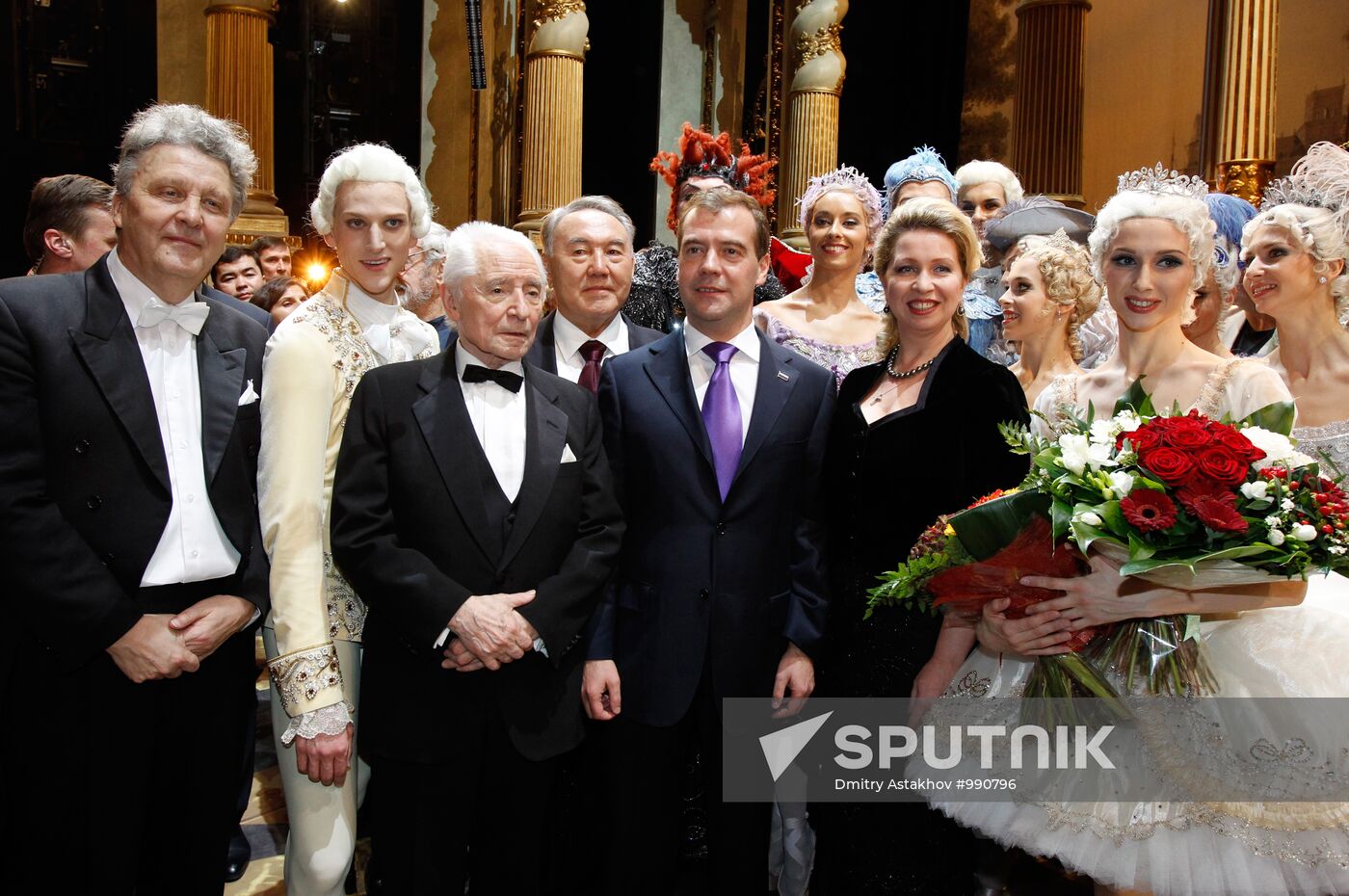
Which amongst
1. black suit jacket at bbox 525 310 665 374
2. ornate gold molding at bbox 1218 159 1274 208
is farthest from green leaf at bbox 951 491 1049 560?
ornate gold molding at bbox 1218 159 1274 208

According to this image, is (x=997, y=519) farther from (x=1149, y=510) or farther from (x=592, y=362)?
(x=592, y=362)

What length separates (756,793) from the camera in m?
2.58

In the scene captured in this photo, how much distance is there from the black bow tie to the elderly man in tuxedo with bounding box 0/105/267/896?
1.60 ft

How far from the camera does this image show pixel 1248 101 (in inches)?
235

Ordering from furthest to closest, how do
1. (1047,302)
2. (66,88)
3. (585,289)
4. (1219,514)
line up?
1. (66,88)
2. (1047,302)
3. (585,289)
4. (1219,514)

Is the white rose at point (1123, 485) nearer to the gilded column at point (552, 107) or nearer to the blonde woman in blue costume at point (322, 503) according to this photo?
the blonde woman in blue costume at point (322, 503)

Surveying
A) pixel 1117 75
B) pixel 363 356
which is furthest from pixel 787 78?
pixel 363 356

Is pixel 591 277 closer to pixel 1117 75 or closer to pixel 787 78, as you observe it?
pixel 787 78

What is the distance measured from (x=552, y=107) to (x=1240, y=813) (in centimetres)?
610

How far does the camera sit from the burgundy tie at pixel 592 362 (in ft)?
10.5

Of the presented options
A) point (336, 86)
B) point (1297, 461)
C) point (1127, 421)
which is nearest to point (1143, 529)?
point (1127, 421)

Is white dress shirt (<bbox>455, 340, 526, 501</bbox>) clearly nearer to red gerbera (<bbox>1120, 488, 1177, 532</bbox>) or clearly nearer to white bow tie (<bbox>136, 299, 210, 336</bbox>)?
white bow tie (<bbox>136, 299, 210, 336</bbox>)

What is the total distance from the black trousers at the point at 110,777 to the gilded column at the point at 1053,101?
23.3 ft

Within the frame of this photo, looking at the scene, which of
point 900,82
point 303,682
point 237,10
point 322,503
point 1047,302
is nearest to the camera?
point 303,682
